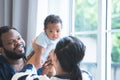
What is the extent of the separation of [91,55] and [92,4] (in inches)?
17.2

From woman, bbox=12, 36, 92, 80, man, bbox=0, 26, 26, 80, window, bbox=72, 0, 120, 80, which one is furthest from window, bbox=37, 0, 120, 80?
woman, bbox=12, 36, 92, 80

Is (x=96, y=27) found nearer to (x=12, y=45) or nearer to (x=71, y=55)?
(x=12, y=45)

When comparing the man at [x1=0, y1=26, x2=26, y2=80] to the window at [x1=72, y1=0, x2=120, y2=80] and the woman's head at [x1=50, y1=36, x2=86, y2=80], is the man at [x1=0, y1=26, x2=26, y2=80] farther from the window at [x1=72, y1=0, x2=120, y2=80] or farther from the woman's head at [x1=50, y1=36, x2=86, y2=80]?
the window at [x1=72, y1=0, x2=120, y2=80]

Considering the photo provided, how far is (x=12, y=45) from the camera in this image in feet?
5.77

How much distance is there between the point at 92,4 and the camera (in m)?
2.21

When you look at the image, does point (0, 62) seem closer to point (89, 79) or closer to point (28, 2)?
point (89, 79)

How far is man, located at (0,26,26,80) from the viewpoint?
67.0 inches

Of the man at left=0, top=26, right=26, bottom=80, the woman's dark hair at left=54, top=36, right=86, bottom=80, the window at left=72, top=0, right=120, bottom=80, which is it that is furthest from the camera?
the window at left=72, top=0, right=120, bottom=80

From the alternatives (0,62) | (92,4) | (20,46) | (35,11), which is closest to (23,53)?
(20,46)

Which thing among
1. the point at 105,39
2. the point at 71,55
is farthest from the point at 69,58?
the point at 105,39

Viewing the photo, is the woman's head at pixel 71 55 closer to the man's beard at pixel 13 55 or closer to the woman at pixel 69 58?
the woman at pixel 69 58

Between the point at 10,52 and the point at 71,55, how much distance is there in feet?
1.89

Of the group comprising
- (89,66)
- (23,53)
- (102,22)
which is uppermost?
(102,22)

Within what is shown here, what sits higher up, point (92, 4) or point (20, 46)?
point (92, 4)
